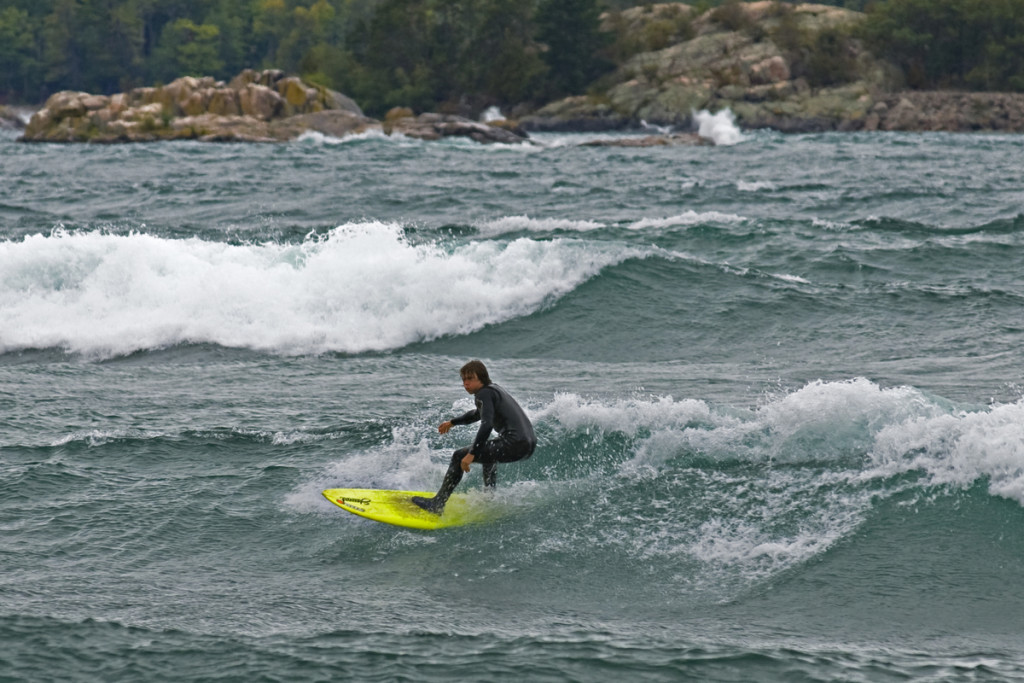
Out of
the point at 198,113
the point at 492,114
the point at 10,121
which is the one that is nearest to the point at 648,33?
the point at 492,114

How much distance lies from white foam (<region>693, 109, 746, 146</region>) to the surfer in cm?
4632

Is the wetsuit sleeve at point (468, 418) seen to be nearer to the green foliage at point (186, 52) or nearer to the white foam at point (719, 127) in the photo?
the white foam at point (719, 127)

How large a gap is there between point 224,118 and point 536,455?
55.5m

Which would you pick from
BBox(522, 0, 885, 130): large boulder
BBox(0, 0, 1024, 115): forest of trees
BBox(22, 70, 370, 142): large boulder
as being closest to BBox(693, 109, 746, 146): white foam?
BBox(522, 0, 885, 130): large boulder

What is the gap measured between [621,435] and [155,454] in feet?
13.2

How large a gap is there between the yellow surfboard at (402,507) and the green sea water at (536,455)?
156mm

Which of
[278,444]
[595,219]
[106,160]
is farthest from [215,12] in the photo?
[278,444]

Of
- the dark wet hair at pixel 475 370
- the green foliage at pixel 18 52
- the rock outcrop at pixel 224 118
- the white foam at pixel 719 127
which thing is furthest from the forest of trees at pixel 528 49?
the dark wet hair at pixel 475 370

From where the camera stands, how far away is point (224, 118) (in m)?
61.7

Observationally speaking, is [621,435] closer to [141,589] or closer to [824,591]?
[824,591]

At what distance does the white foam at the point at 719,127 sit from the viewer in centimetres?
5628

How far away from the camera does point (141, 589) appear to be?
736 cm

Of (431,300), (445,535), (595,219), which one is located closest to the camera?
(445,535)

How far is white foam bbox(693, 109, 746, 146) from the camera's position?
5628cm
